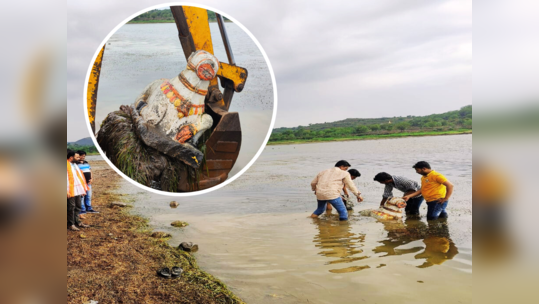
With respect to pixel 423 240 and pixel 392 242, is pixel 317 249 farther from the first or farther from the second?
pixel 423 240

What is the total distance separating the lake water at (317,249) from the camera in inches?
130

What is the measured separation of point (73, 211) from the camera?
15.9 ft

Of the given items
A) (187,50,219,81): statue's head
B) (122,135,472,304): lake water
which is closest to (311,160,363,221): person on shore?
(122,135,472,304): lake water

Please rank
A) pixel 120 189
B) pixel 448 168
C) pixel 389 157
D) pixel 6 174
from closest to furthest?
pixel 6 174 < pixel 120 189 < pixel 448 168 < pixel 389 157

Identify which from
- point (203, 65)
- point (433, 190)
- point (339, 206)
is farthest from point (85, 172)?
point (433, 190)

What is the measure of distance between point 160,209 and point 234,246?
10.7 ft

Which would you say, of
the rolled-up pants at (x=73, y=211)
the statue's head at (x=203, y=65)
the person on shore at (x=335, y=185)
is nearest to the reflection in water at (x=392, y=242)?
the person on shore at (x=335, y=185)

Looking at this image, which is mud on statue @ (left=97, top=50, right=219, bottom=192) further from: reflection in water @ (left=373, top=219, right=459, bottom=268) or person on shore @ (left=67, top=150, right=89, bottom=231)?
reflection in water @ (left=373, top=219, right=459, bottom=268)

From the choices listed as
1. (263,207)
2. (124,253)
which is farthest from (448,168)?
(124,253)

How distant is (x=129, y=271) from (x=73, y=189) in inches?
68.5

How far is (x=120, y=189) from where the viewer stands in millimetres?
10453

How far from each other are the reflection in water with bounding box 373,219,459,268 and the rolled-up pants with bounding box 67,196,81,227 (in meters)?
3.92

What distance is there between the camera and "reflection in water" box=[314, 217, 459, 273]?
413 cm

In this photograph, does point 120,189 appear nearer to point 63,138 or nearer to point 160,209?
point 160,209
